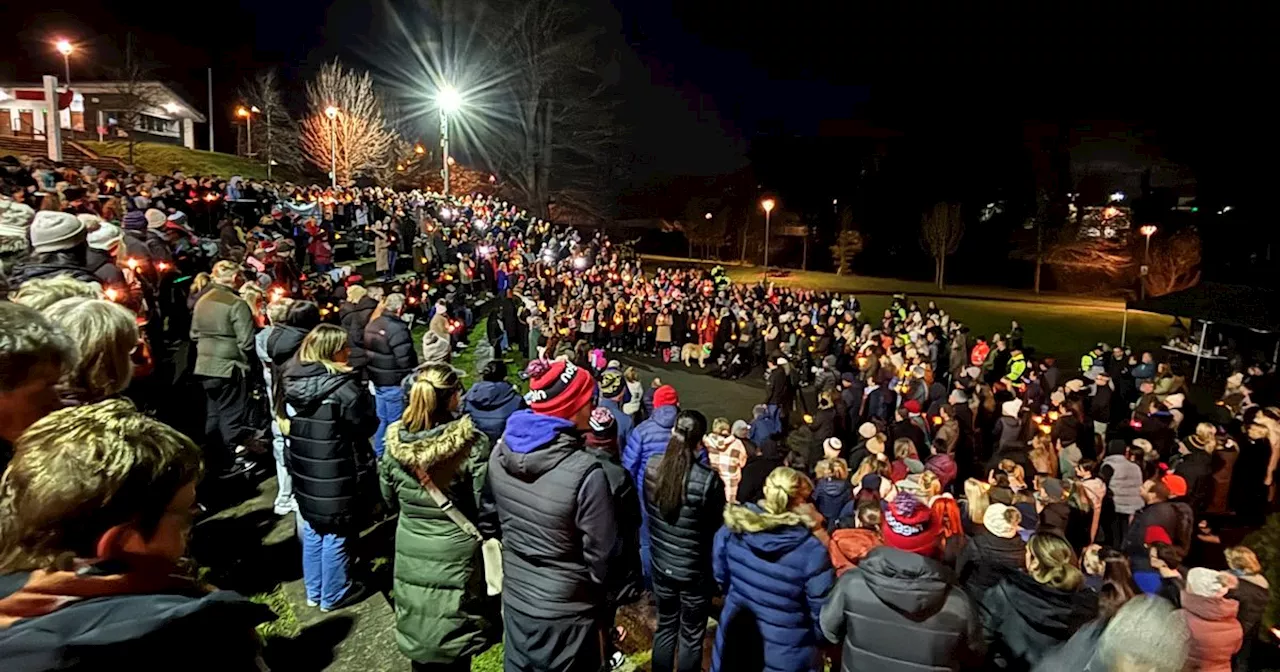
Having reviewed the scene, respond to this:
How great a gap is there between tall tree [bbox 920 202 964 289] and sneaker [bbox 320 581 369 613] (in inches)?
1764

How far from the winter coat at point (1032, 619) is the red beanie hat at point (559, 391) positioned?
92.6 inches

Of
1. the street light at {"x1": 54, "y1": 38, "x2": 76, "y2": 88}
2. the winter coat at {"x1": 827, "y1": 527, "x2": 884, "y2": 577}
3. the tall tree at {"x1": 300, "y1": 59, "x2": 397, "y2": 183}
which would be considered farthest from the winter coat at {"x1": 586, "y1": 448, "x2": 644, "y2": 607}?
the street light at {"x1": 54, "y1": 38, "x2": 76, "y2": 88}

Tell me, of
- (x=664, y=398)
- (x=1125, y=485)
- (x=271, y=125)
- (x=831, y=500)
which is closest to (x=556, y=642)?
(x=664, y=398)

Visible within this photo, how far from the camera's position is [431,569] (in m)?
3.55

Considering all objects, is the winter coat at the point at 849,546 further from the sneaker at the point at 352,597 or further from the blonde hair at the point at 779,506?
the sneaker at the point at 352,597

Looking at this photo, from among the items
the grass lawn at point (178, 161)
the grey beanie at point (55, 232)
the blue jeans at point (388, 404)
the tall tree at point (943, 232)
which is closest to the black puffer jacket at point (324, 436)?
the grey beanie at point (55, 232)

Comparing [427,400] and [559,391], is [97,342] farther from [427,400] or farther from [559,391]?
[559,391]

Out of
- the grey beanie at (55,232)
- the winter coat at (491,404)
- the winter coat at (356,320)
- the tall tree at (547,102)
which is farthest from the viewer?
the tall tree at (547,102)

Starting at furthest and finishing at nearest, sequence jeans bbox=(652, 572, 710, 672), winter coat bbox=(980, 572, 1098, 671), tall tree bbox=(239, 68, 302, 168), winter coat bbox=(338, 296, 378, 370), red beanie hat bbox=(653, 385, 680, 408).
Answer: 1. tall tree bbox=(239, 68, 302, 168)
2. winter coat bbox=(338, 296, 378, 370)
3. red beanie hat bbox=(653, 385, 680, 408)
4. jeans bbox=(652, 572, 710, 672)
5. winter coat bbox=(980, 572, 1098, 671)

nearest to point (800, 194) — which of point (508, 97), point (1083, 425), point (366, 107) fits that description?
point (508, 97)

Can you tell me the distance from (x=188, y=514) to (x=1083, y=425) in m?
11.2

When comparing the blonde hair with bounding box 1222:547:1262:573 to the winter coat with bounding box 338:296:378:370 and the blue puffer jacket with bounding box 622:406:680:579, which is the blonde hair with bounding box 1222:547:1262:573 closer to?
the blue puffer jacket with bounding box 622:406:680:579

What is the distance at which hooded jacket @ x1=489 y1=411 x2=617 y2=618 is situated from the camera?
10.2 ft

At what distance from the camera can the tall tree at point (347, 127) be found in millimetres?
38562
